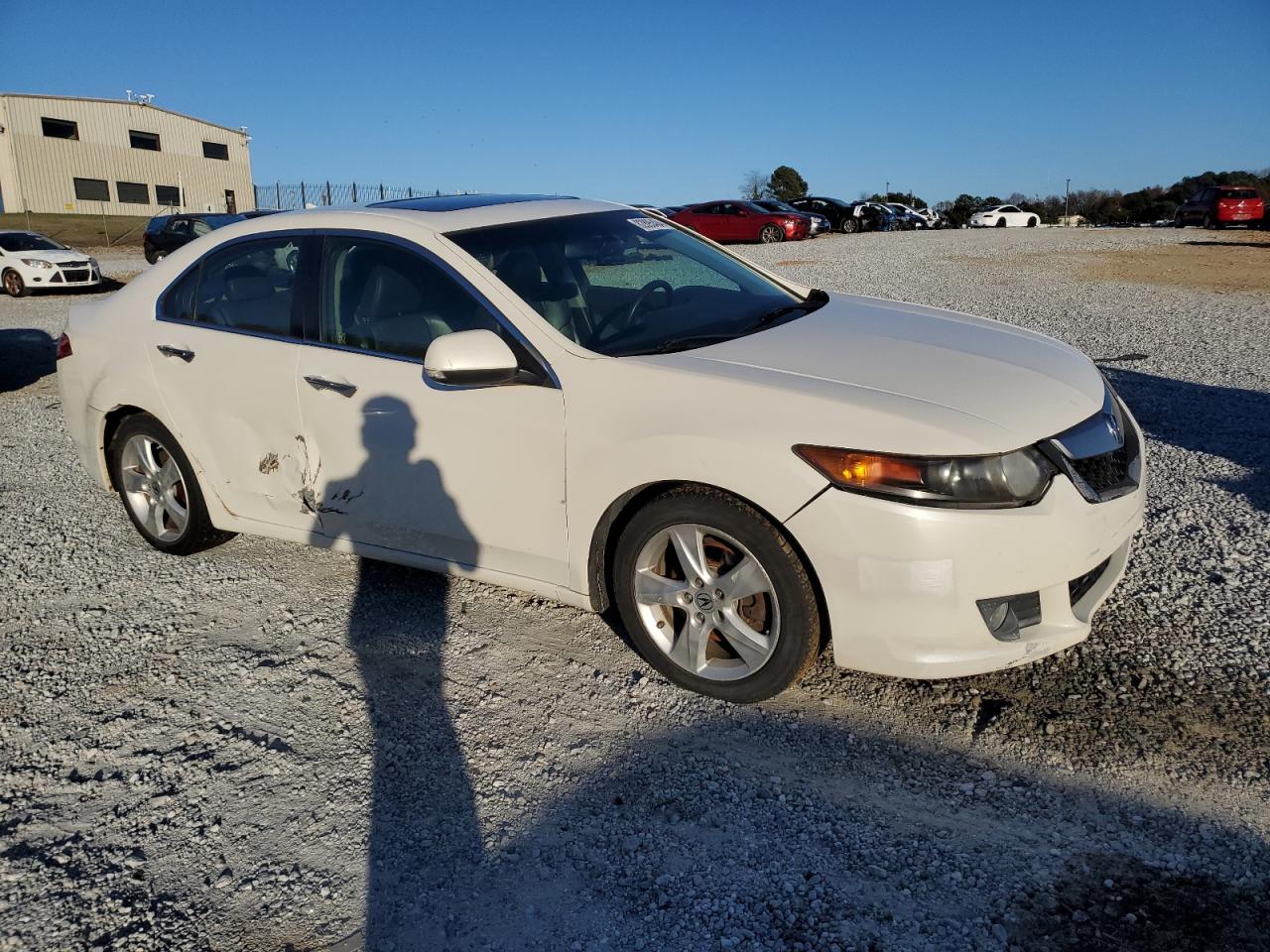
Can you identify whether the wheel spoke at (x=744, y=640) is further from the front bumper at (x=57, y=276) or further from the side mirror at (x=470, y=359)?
the front bumper at (x=57, y=276)

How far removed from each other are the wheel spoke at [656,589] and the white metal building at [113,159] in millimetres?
57238

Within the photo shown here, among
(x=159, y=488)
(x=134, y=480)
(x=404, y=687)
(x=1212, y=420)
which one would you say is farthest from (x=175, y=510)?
(x=1212, y=420)

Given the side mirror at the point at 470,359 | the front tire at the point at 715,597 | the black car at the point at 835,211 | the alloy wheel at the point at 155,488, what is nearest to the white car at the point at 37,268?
the alloy wheel at the point at 155,488

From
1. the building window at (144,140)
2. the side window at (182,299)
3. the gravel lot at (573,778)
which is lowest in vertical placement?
the gravel lot at (573,778)

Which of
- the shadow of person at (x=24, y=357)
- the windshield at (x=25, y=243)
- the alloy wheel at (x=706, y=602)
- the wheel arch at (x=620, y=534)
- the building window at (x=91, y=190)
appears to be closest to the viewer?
the wheel arch at (x=620, y=534)

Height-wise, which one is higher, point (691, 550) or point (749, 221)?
point (749, 221)

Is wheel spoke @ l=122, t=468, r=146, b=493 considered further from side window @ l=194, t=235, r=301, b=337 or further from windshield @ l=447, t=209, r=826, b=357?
windshield @ l=447, t=209, r=826, b=357

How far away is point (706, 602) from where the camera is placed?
3.27m

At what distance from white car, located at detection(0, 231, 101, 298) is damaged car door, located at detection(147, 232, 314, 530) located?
1819 cm

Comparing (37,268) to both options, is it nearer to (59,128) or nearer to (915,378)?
(915,378)

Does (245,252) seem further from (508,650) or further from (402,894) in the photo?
(402,894)

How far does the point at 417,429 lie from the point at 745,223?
28.6 meters

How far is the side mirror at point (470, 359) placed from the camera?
332 cm

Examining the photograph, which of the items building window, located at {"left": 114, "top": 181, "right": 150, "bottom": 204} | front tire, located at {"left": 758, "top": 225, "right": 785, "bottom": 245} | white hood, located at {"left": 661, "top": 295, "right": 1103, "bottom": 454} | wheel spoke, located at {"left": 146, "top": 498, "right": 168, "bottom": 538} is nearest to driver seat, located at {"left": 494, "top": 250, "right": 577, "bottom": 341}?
white hood, located at {"left": 661, "top": 295, "right": 1103, "bottom": 454}
